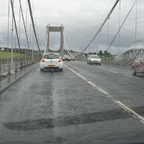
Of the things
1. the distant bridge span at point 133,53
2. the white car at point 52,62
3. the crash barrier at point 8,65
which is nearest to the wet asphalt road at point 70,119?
the crash barrier at point 8,65

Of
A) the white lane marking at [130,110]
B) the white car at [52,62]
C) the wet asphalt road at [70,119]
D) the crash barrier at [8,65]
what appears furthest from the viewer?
the white car at [52,62]

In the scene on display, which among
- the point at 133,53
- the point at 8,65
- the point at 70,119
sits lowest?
the point at 70,119

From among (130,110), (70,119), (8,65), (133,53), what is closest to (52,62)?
(8,65)

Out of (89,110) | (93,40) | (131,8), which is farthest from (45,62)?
(93,40)

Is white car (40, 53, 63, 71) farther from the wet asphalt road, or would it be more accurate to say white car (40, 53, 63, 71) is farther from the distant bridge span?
the wet asphalt road

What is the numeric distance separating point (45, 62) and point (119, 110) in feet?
47.4

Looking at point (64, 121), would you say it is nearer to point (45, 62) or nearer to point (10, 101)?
point (10, 101)

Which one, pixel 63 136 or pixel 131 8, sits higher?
pixel 131 8

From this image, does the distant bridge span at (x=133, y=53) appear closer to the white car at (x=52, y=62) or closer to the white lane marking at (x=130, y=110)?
the white car at (x=52, y=62)

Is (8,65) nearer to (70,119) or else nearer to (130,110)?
(130,110)

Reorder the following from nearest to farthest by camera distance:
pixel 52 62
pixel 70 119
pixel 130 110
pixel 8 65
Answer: pixel 70 119 → pixel 130 110 → pixel 8 65 → pixel 52 62

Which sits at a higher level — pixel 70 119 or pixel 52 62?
pixel 52 62

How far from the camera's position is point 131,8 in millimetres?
34188

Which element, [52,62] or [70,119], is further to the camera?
[52,62]
